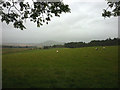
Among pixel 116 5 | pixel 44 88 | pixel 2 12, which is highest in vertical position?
pixel 116 5

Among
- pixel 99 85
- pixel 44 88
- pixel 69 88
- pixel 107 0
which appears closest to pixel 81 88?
pixel 69 88

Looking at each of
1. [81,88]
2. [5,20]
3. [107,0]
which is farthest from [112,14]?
[5,20]

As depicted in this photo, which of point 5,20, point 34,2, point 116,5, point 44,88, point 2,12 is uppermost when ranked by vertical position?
point 116,5

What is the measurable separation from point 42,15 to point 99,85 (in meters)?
6.99

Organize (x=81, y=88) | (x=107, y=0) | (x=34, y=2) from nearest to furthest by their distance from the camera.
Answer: (x=34, y=2) → (x=107, y=0) → (x=81, y=88)

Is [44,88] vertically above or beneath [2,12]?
beneath

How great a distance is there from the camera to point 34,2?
5.85 m

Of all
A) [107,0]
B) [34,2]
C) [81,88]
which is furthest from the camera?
[81,88]

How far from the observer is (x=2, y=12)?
19.4 feet

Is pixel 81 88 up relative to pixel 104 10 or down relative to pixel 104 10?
down

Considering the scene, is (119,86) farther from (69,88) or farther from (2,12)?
(2,12)

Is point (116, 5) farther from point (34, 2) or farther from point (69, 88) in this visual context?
point (69, 88)

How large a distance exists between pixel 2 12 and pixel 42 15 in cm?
229

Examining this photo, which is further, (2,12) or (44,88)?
(44,88)
